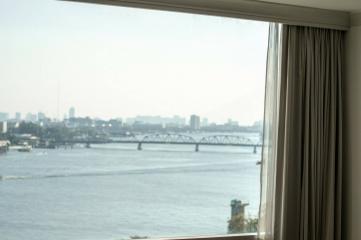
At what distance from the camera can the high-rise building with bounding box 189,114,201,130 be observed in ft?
13.0

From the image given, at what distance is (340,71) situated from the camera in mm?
4199

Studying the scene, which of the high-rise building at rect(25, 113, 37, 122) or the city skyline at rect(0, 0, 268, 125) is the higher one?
the city skyline at rect(0, 0, 268, 125)

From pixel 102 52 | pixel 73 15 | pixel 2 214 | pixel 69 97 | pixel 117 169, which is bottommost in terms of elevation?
pixel 2 214

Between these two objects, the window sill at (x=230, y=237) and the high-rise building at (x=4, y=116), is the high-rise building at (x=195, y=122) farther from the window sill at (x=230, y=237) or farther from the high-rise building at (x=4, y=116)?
the high-rise building at (x=4, y=116)

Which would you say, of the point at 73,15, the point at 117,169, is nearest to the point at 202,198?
the point at 117,169

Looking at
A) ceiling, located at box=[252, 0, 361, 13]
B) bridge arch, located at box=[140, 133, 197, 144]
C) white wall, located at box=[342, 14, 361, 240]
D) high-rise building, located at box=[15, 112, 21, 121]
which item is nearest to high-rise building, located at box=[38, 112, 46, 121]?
high-rise building, located at box=[15, 112, 21, 121]

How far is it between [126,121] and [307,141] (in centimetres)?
139

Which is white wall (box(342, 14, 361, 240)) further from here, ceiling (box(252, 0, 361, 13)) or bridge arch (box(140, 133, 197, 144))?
bridge arch (box(140, 133, 197, 144))

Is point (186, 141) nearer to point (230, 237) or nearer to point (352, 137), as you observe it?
point (230, 237)

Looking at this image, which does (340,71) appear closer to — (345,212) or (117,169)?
(345,212)

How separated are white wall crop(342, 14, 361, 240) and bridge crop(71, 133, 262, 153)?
0.74 meters

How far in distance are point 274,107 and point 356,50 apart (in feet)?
2.68

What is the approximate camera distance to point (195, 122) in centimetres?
398

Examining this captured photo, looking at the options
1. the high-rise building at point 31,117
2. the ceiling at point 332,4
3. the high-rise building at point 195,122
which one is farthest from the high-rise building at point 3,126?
the ceiling at point 332,4
